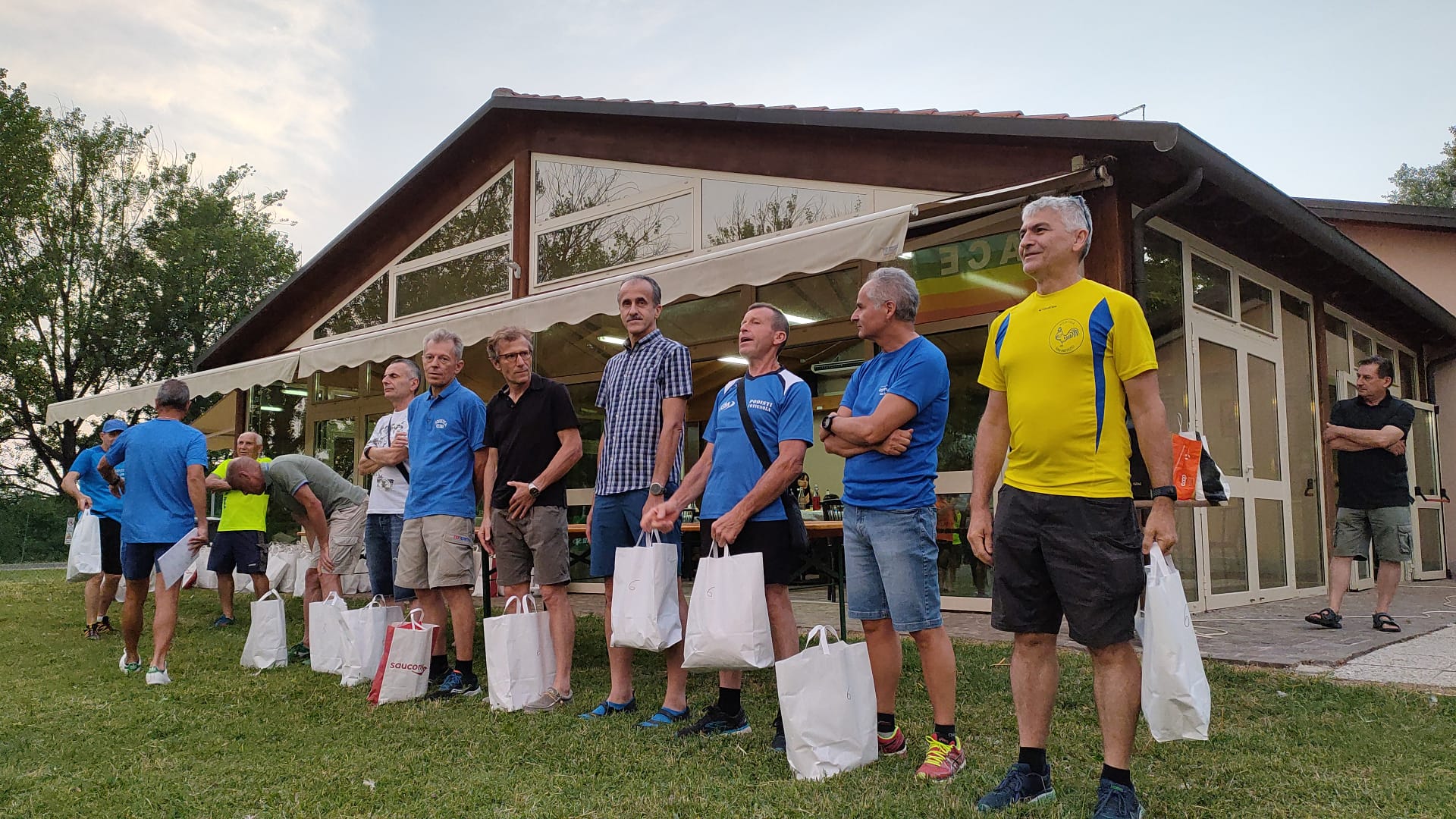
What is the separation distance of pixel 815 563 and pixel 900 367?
2.61m

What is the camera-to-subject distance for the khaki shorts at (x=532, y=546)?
4203mm

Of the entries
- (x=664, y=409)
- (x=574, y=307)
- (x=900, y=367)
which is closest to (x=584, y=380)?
(x=574, y=307)

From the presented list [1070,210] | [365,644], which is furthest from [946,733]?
[365,644]

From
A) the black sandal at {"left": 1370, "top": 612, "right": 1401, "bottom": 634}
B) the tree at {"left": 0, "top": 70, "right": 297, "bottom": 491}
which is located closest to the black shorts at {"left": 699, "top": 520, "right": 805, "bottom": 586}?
the black sandal at {"left": 1370, "top": 612, "right": 1401, "bottom": 634}

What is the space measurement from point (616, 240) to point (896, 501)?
20.3ft

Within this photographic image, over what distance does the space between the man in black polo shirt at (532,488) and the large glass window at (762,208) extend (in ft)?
10.9

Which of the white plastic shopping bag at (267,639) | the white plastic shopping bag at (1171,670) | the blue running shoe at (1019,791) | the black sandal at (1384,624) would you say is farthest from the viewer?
the black sandal at (1384,624)

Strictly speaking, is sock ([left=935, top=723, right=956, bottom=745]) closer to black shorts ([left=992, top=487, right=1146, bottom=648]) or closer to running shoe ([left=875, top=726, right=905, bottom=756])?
running shoe ([left=875, top=726, right=905, bottom=756])

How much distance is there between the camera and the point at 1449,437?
39.3 feet

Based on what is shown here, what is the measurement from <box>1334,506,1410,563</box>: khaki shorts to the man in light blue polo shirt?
5.37m

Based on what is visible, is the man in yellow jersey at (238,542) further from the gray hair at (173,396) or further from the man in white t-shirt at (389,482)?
the man in white t-shirt at (389,482)

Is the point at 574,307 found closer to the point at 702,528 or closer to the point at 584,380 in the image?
the point at 702,528

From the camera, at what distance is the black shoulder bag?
3441 mm

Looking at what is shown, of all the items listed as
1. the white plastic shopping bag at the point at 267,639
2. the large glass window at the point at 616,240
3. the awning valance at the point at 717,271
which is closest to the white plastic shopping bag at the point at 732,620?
the awning valance at the point at 717,271
